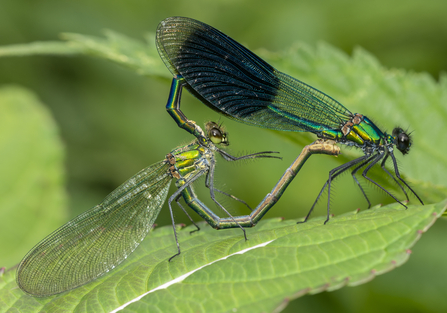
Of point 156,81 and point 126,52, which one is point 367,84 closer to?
point 126,52

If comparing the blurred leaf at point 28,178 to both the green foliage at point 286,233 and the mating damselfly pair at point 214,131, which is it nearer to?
the green foliage at point 286,233

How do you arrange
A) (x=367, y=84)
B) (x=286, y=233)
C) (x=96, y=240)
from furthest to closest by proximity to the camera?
(x=367, y=84)
(x=96, y=240)
(x=286, y=233)

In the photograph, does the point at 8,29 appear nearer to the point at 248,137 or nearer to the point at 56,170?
the point at 56,170

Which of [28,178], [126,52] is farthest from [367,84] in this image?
[28,178]

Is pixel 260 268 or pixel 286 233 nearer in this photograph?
pixel 260 268

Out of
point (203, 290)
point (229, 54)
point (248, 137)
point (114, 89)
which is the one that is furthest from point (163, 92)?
point (203, 290)

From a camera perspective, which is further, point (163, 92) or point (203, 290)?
point (163, 92)

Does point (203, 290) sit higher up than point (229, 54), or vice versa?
point (229, 54)
